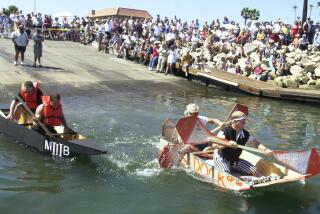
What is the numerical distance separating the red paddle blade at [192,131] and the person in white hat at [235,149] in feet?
2.40

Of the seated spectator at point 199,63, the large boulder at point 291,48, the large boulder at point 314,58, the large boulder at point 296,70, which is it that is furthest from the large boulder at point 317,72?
the seated spectator at point 199,63

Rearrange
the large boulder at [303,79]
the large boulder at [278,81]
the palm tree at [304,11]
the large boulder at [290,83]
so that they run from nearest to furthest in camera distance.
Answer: the large boulder at [290,83] → the large boulder at [278,81] → the large boulder at [303,79] → the palm tree at [304,11]

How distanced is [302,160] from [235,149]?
4.30ft

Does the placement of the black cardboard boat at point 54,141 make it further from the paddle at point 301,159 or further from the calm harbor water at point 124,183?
the paddle at point 301,159

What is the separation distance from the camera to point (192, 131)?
10.2 m

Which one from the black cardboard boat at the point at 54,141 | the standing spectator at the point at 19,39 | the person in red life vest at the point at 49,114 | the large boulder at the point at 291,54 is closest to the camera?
the black cardboard boat at the point at 54,141

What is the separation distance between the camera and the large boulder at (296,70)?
81.6 ft

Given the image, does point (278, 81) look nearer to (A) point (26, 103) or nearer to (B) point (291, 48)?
(B) point (291, 48)

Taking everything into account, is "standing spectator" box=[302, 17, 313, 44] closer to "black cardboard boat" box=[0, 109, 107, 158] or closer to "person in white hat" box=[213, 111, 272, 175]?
"person in white hat" box=[213, 111, 272, 175]

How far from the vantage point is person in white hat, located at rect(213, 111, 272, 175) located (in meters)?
8.80

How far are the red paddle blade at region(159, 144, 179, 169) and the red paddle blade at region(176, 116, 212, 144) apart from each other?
30cm

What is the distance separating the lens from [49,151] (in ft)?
36.1

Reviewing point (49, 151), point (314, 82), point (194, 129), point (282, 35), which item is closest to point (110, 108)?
point (49, 151)

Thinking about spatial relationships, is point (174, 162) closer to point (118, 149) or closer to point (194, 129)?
point (194, 129)
